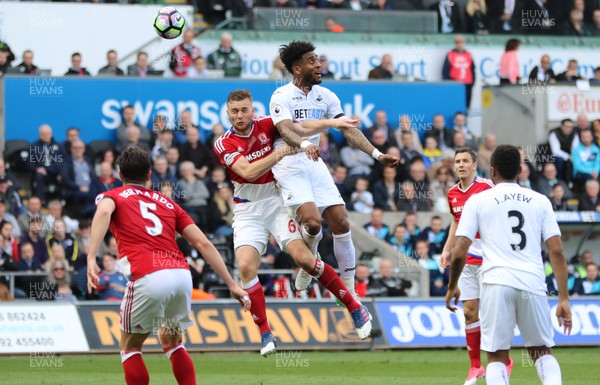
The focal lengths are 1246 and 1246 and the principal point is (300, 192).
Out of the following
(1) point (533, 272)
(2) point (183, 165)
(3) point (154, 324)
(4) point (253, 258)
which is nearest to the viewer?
(1) point (533, 272)

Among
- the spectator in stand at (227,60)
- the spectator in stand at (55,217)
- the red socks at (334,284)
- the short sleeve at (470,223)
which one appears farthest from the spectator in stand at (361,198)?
the short sleeve at (470,223)

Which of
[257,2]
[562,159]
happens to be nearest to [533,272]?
[562,159]

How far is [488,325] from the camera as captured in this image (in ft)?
32.3

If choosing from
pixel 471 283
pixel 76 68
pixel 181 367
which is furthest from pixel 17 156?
pixel 181 367

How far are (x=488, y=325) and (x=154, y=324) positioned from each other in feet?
9.14

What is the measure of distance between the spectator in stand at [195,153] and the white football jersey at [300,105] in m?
8.95

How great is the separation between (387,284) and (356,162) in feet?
11.0

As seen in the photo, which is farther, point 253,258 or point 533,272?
point 253,258

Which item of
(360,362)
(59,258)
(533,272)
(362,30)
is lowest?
(360,362)

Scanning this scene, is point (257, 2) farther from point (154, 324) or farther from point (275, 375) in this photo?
point (154, 324)

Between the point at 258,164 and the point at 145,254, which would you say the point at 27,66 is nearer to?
the point at 258,164

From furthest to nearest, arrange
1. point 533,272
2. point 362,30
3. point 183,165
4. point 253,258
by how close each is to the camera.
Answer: point 362,30, point 183,165, point 253,258, point 533,272

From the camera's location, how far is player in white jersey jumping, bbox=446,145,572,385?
9.77 meters

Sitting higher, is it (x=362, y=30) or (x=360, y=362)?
(x=362, y=30)
